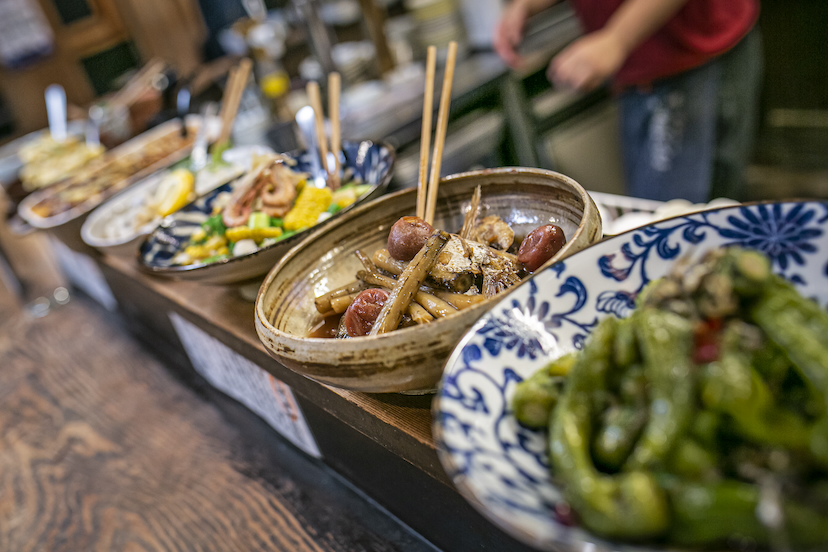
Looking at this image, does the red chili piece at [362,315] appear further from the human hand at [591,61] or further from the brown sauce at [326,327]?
the human hand at [591,61]

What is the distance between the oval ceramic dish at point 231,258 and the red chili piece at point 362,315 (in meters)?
0.39

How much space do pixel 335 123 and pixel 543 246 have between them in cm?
94

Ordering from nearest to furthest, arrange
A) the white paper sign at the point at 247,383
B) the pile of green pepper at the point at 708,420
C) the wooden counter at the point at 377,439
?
the pile of green pepper at the point at 708,420, the wooden counter at the point at 377,439, the white paper sign at the point at 247,383

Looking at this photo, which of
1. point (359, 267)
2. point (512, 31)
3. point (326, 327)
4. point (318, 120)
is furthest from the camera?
point (512, 31)

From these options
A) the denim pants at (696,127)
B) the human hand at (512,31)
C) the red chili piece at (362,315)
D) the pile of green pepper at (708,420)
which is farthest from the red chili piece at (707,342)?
the human hand at (512,31)

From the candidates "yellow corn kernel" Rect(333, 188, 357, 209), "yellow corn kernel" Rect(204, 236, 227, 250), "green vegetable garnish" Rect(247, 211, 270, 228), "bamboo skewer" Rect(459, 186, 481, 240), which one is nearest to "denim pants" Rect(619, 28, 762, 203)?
"yellow corn kernel" Rect(333, 188, 357, 209)

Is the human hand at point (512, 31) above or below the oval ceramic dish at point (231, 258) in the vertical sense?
above

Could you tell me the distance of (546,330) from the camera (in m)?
0.83

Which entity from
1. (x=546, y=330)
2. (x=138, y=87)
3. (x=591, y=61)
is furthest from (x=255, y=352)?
(x=138, y=87)

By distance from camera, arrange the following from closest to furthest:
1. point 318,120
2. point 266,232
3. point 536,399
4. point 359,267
A: point 536,399
point 359,267
point 266,232
point 318,120

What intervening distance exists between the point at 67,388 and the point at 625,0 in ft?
9.97

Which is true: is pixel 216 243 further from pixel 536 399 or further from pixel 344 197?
pixel 536 399

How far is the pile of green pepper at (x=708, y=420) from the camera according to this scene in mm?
512

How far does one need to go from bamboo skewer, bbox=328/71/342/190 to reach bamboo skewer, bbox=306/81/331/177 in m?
0.04
